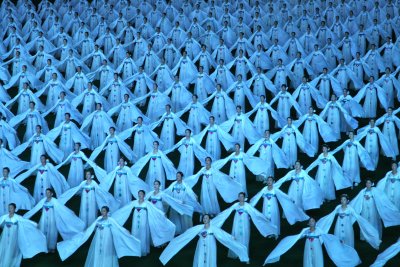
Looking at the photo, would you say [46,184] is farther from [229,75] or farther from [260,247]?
[229,75]

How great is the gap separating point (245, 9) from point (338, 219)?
14.9 metres

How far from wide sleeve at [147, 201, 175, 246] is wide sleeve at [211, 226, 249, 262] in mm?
1254

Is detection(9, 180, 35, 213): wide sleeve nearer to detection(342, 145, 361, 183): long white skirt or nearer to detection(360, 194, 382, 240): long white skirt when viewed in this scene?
detection(360, 194, 382, 240): long white skirt

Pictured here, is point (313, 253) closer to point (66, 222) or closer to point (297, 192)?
point (297, 192)

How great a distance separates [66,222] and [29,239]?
3.30ft

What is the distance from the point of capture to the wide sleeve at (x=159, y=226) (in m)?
17.4

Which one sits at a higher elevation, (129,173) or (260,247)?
(129,173)

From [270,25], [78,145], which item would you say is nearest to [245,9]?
[270,25]

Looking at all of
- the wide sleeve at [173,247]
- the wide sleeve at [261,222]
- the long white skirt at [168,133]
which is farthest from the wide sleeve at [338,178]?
the long white skirt at [168,133]

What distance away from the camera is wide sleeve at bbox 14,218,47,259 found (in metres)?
16.7

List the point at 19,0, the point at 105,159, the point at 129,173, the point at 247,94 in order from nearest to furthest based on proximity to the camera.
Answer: the point at 129,173 → the point at 105,159 → the point at 247,94 → the point at 19,0

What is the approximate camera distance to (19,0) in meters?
32.2

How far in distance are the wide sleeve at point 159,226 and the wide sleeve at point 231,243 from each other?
1.25m

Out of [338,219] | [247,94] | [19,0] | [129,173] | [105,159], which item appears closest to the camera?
[338,219]
